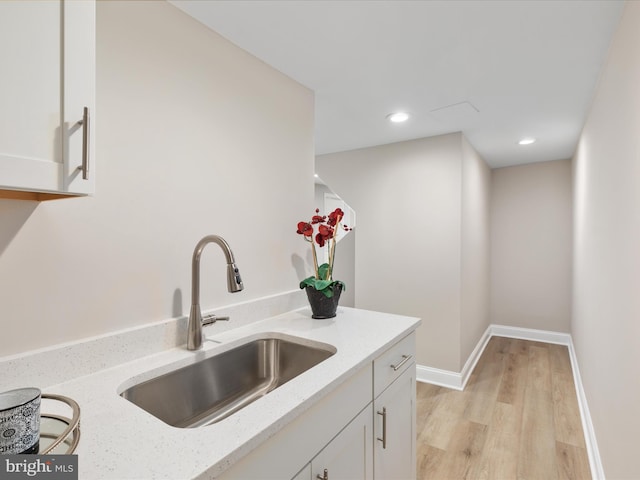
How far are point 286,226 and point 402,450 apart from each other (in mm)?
1208

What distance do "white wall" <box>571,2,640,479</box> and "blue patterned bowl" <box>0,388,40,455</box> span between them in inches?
67.2

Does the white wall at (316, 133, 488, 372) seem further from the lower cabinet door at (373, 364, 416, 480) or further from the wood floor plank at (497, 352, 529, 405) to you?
the lower cabinet door at (373, 364, 416, 480)

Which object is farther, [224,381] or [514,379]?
[514,379]

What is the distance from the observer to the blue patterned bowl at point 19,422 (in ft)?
1.87

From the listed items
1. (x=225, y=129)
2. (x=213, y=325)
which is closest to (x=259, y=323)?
(x=213, y=325)

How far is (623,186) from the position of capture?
1.40m

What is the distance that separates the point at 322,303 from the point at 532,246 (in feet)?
12.4

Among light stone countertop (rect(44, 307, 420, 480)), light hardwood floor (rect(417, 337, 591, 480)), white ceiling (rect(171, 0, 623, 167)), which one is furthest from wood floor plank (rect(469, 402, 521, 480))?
white ceiling (rect(171, 0, 623, 167))

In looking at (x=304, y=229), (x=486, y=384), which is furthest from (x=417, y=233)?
(x=304, y=229)

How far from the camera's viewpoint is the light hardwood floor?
6.26 ft

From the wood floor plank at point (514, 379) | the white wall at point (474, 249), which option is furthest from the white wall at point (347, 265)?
the wood floor plank at point (514, 379)

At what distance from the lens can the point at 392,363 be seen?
53.9 inches

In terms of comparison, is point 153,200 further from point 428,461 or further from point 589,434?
point 589,434

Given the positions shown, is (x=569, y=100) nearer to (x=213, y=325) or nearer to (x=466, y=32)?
(x=466, y=32)
